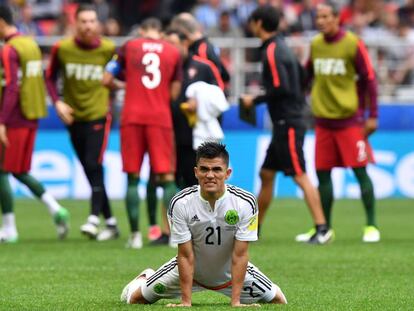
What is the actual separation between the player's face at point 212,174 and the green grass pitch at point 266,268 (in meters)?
0.85

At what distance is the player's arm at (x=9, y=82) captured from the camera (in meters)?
14.2

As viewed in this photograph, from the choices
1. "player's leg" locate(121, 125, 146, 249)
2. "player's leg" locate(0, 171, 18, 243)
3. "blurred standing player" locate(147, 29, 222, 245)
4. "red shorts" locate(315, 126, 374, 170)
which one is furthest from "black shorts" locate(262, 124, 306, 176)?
"player's leg" locate(0, 171, 18, 243)

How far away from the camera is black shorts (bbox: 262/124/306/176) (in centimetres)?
1409

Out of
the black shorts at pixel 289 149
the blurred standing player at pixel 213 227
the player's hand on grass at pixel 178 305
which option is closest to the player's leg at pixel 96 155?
the black shorts at pixel 289 149

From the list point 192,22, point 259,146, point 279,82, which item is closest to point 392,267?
point 279,82

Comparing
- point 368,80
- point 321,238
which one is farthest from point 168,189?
point 368,80

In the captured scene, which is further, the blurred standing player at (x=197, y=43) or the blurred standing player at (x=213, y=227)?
the blurred standing player at (x=197, y=43)

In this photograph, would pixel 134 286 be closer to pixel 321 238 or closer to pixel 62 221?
pixel 321 238

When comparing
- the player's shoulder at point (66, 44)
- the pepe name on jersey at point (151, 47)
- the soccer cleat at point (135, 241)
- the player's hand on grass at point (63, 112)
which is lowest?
the soccer cleat at point (135, 241)

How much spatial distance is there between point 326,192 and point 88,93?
3016 mm

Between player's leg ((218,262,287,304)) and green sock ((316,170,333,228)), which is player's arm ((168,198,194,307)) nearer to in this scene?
player's leg ((218,262,287,304))

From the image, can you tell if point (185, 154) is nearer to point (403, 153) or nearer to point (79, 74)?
point (79, 74)

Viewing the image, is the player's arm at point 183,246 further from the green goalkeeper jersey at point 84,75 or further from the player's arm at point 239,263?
the green goalkeeper jersey at point 84,75

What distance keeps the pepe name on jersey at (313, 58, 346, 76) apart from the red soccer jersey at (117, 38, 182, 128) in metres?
1.76
